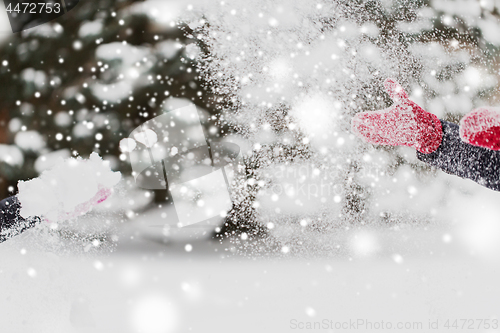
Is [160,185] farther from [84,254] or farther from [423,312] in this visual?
[423,312]

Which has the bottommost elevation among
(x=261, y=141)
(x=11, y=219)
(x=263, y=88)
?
(x=11, y=219)

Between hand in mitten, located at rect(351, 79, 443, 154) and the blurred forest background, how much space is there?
0.31 meters

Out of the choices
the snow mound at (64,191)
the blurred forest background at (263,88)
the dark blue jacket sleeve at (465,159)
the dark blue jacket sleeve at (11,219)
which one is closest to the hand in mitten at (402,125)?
the dark blue jacket sleeve at (465,159)

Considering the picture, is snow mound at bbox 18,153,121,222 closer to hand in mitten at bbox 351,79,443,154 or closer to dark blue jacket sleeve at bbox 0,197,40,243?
dark blue jacket sleeve at bbox 0,197,40,243

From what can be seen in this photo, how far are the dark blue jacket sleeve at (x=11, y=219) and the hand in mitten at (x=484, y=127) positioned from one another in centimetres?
97

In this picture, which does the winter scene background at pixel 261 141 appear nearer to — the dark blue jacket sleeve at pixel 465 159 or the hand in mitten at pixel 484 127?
the dark blue jacket sleeve at pixel 465 159

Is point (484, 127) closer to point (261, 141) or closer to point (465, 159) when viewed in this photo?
point (465, 159)

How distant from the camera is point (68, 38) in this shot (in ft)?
3.20

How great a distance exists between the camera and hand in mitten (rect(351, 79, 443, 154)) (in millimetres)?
543

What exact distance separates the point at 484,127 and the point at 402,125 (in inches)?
5.3

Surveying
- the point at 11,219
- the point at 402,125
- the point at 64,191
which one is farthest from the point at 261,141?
the point at 11,219

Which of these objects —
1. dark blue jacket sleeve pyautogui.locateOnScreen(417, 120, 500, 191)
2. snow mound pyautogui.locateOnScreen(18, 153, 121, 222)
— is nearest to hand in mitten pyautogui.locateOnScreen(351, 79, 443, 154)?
dark blue jacket sleeve pyautogui.locateOnScreen(417, 120, 500, 191)

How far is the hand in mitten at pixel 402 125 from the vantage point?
54cm

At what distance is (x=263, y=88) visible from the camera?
0.90 meters
